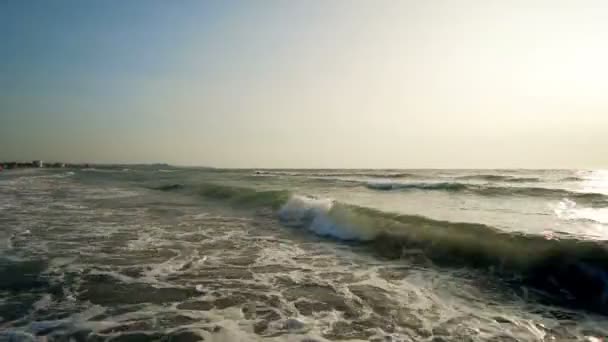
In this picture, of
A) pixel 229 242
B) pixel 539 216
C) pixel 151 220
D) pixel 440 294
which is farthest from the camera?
pixel 151 220

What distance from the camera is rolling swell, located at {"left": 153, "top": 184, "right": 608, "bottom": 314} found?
18.9 ft

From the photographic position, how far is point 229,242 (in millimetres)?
9039

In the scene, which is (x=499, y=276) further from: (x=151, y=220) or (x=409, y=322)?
(x=151, y=220)

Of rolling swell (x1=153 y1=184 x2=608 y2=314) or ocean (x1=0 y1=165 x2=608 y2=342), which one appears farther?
rolling swell (x1=153 y1=184 x2=608 y2=314)

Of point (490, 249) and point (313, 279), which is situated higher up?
point (490, 249)

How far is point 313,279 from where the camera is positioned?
615cm

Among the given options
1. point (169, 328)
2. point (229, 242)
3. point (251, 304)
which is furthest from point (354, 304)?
point (229, 242)

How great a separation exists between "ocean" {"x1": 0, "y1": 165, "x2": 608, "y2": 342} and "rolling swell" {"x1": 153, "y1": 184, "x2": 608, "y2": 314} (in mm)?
32

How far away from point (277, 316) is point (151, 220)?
8.94 meters

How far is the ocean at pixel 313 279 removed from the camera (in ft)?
13.8

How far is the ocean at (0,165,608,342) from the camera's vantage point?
420 centimetres

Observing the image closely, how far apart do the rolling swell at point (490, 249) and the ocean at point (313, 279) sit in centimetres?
3

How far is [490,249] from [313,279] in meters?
3.91

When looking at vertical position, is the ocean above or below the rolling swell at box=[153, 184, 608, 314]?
below
